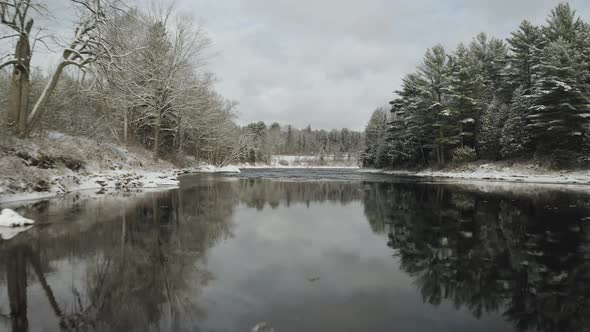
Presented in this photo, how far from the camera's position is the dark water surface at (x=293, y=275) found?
345 cm

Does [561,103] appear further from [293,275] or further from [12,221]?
[12,221]

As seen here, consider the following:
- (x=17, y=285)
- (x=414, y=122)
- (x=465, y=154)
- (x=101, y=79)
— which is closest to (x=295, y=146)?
(x=414, y=122)

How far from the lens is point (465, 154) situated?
115 feet

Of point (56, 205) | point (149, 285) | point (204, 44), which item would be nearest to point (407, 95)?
point (204, 44)

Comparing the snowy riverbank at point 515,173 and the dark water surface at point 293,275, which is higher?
the snowy riverbank at point 515,173

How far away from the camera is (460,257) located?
223 inches

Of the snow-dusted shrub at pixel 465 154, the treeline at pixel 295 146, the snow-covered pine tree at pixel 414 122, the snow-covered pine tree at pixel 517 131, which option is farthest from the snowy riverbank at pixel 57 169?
the treeline at pixel 295 146

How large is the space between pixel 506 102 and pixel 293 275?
141 ft

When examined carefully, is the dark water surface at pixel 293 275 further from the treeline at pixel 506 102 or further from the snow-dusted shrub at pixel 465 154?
the snow-dusted shrub at pixel 465 154

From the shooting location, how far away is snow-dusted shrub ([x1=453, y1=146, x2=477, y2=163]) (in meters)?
35.1

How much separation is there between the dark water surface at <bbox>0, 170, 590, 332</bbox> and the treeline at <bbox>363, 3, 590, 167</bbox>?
22554 mm

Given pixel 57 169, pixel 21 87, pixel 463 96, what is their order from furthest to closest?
pixel 463 96 → pixel 57 169 → pixel 21 87

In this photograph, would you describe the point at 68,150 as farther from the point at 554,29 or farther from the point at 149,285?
the point at 554,29

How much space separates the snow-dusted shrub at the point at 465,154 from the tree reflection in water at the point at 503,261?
26398 millimetres
